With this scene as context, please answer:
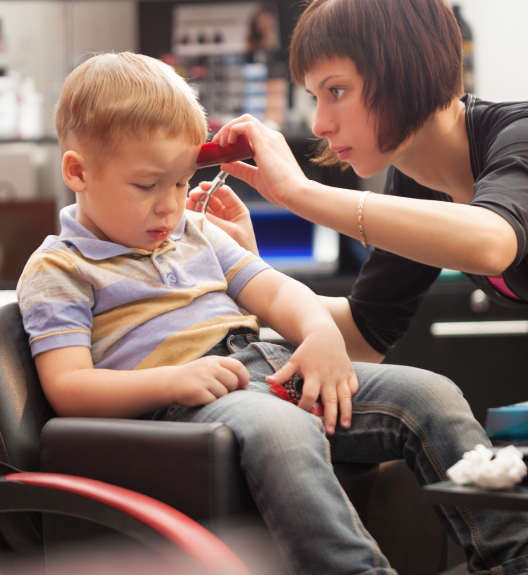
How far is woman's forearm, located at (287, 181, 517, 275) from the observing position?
0.88 meters

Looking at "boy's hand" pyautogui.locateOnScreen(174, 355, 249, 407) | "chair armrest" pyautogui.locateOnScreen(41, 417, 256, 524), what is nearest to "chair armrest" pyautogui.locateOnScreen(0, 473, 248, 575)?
"chair armrest" pyautogui.locateOnScreen(41, 417, 256, 524)

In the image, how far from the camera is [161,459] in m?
0.76

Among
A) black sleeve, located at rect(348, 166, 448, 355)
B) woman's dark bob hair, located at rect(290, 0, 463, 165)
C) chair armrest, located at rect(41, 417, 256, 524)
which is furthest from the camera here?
black sleeve, located at rect(348, 166, 448, 355)

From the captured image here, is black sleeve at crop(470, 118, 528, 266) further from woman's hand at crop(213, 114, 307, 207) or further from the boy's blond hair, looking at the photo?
the boy's blond hair

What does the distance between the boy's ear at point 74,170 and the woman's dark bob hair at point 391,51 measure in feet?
1.46

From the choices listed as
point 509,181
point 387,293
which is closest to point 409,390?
point 509,181

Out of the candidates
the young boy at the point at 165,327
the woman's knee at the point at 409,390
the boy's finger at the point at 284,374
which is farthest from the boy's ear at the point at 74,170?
the woman's knee at the point at 409,390

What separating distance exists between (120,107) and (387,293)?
2.25 feet

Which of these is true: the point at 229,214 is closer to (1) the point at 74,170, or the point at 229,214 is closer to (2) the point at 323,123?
(2) the point at 323,123

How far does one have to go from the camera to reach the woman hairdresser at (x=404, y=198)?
874 mm

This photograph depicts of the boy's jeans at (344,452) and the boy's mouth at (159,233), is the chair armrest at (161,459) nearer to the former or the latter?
the boy's jeans at (344,452)

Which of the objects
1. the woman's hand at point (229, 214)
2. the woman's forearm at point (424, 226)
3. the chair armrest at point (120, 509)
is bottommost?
the chair armrest at point (120, 509)

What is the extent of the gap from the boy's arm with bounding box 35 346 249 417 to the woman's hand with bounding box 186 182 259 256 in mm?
403

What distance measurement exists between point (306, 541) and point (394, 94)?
2.48 ft
